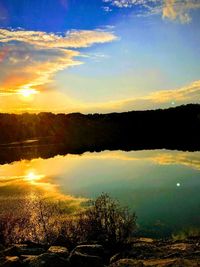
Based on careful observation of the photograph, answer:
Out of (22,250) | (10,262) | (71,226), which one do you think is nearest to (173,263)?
(10,262)

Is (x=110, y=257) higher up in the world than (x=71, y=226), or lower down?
lower down

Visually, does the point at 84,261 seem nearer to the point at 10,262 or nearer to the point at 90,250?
the point at 90,250

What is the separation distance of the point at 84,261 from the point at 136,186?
2275 centimetres

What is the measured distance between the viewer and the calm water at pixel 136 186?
25.3 meters

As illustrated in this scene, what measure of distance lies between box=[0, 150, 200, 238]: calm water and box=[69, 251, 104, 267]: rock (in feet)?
24.9

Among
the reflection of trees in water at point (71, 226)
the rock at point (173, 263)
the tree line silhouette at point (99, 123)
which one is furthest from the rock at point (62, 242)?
the tree line silhouette at point (99, 123)

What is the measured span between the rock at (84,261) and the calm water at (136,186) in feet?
24.9

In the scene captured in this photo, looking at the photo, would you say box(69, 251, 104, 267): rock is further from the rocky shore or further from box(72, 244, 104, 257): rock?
box(72, 244, 104, 257): rock

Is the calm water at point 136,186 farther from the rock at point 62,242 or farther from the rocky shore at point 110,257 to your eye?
the rocky shore at point 110,257

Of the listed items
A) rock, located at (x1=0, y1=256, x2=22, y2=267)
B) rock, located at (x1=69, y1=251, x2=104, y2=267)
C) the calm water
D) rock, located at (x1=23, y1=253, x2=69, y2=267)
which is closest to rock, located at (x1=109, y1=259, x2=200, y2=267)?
rock, located at (x1=69, y1=251, x2=104, y2=267)

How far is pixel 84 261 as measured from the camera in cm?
1489

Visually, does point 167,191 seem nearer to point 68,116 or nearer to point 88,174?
point 88,174

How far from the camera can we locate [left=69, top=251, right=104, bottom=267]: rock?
48.4ft

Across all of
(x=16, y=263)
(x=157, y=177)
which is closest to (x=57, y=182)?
(x=157, y=177)
